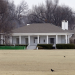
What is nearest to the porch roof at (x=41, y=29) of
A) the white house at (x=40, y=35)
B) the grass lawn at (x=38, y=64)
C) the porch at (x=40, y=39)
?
the white house at (x=40, y=35)

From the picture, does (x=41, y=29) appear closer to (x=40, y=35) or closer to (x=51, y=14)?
(x=40, y=35)

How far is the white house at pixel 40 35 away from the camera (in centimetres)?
3008

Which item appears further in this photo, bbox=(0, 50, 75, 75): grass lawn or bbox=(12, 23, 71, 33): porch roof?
bbox=(12, 23, 71, 33): porch roof

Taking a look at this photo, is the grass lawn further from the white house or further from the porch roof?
the porch roof

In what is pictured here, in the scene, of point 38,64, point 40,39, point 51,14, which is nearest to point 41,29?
point 40,39

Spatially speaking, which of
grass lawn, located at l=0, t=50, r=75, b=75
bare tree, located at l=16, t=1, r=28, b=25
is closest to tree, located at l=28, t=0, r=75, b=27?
bare tree, located at l=16, t=1, r=28, b=25

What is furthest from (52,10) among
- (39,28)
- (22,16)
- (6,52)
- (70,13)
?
(6,52)

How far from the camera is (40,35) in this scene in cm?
3159

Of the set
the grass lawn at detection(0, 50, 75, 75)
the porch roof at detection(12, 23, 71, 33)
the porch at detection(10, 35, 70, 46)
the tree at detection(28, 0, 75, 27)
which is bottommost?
the porch at detection(10, 35, 70, 46)

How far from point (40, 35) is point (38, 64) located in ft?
92.0

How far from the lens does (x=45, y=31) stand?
1213 inches

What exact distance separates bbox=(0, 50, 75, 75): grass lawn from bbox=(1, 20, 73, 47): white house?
26.2 metres

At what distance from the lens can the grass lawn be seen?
3.54 meters

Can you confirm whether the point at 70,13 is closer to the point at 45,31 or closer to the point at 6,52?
the point at 45,31
